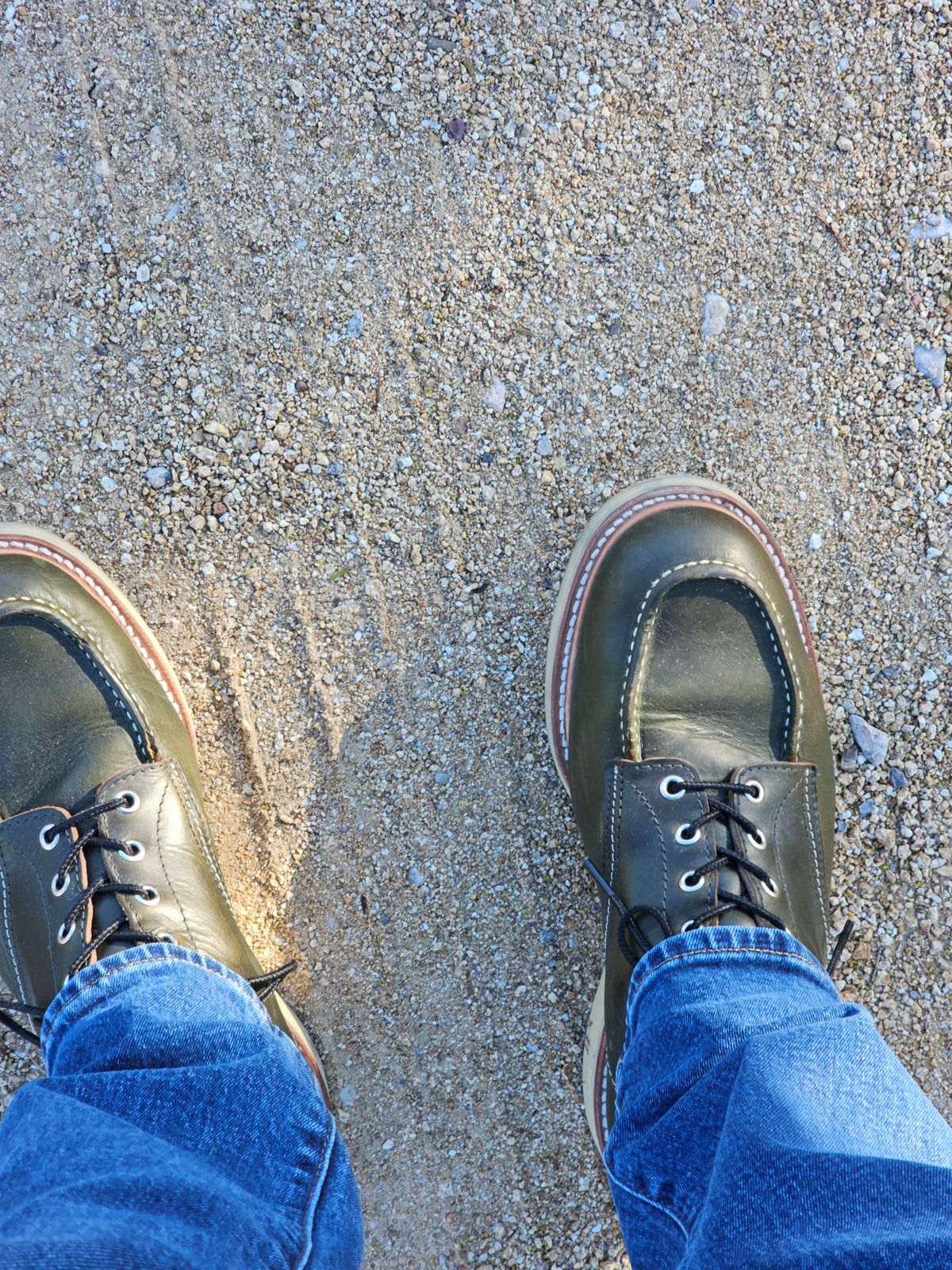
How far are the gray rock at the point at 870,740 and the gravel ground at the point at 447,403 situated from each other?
22mm

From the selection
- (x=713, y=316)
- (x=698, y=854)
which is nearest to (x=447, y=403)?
(x=713, y=316)

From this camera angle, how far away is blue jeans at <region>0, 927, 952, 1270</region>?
106 cm

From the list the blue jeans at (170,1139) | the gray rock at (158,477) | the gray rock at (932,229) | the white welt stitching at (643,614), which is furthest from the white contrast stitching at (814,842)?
the gray rock at (158,477)

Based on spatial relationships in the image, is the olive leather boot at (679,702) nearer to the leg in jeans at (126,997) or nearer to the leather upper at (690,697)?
the leather upper at (690,697)

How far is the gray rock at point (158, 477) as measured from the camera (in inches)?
73.2

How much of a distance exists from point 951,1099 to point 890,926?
16.6 inches

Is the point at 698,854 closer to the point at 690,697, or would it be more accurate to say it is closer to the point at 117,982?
the point at 690,697

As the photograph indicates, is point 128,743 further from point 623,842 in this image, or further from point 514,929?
point 623,842

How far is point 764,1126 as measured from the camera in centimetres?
118

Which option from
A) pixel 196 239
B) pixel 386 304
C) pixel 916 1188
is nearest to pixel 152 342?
pixel 196 239

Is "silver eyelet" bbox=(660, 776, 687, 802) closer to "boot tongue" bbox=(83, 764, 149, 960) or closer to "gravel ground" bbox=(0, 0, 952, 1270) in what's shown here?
"gravel ground" bbox=(0, 0, 952, 1270)

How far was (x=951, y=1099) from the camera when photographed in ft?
6.39

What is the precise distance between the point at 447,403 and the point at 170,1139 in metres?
1.44

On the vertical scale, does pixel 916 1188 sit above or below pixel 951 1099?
below
